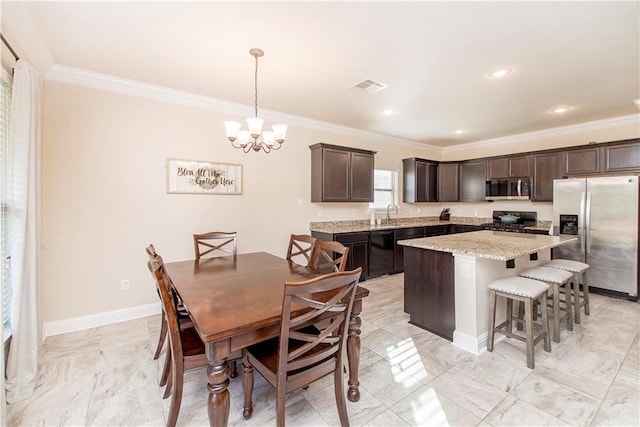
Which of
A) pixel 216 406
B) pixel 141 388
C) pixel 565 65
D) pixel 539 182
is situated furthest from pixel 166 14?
pixel 539 182

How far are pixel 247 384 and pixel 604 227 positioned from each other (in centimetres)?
483

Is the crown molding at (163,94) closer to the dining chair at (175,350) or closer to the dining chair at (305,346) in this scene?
the dining chair at (175,350)

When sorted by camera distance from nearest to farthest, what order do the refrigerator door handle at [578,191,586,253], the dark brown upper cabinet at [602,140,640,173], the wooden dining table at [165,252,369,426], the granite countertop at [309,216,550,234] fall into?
the wooden dining table at [165,252,369,426] → the dark brown upper cabinet at [602,140,640,173] → the refrigerator door handle at [578,191,586,253] → the granite countertop at [309,216,550,234]

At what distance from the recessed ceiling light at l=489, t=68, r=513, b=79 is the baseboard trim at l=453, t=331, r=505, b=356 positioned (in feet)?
8.18

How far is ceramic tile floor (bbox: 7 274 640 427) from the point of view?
1.76 meters

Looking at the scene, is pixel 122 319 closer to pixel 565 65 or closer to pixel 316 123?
pixel 316 123

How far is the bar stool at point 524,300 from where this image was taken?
2.28 metres

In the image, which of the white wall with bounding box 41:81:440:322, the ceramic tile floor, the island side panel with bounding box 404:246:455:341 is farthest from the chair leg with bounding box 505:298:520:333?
the white wall with bounding box 41:81:440:322

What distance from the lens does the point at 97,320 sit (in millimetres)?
3033

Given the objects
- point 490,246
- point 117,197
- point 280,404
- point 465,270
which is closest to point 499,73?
point 490,246

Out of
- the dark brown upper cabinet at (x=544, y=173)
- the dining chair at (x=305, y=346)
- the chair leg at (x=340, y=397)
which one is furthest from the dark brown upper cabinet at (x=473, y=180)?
the chair leg at (x=340, y=397)

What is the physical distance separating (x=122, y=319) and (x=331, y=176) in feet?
10.5

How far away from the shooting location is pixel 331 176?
4488 millimetres

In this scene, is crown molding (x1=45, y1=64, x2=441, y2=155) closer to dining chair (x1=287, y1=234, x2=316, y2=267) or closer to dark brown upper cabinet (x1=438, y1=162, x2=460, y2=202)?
dining chair (x1=287, y1=234, x2=316, y2=267)
